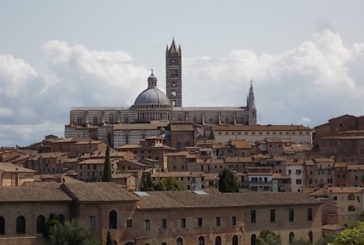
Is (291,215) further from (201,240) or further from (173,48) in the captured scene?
(173,48)

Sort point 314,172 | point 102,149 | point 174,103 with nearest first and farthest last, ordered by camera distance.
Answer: point 314,172 → point 102,149 → point 174,103

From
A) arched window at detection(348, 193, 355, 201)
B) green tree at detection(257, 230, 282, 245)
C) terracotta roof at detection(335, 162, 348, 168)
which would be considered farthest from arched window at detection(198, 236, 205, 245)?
terracotta roof at detection(335, 162, 348, 168)

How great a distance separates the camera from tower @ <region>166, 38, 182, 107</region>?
5133 inches

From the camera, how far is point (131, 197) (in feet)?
132

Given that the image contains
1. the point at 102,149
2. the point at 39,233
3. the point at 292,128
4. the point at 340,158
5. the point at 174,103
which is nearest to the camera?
the point at 39,233

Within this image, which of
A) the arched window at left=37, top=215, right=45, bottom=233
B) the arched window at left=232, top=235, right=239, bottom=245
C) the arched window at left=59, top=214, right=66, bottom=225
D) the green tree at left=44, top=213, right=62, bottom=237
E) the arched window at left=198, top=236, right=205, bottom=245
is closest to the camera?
the green tree at left=44, top=213, right=62, bottom=237

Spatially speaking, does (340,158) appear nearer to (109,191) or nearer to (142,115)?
(142,115)

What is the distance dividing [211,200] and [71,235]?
8.08m

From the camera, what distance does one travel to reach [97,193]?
39969 millimetres

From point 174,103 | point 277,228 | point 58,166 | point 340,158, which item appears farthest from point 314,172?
point 174,103

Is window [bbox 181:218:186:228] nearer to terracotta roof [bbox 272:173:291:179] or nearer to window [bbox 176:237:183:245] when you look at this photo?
window [bbox 176:237:183:245]

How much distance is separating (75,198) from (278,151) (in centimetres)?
4792

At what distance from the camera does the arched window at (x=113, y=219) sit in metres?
39.5

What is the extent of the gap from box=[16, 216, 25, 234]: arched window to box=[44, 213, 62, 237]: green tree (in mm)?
830
